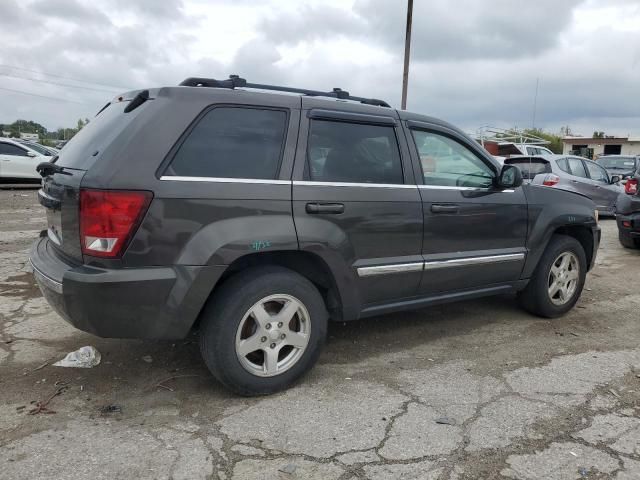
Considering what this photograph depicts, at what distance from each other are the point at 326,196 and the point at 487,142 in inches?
696

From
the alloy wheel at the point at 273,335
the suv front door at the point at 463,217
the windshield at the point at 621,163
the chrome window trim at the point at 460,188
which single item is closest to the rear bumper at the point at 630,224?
the suv front door at the point at 463,217

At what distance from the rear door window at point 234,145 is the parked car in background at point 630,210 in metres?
6.70

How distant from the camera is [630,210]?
788 cm

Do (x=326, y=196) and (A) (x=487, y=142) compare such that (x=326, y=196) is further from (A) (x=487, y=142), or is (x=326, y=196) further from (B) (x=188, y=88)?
(A) (x=487, y=142)

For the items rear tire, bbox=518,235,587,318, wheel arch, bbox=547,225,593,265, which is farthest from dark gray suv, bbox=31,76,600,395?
wheel arch, bbox=547,225,593,265

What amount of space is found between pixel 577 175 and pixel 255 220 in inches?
433

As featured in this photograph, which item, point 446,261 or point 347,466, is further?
point 446,261

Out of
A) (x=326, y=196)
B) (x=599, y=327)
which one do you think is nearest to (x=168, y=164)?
(x=326, y=196)

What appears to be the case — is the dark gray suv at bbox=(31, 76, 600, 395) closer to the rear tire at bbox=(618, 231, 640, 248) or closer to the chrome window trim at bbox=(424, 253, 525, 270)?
the chrome window trim at bbox=(424, 253, 525, 270)

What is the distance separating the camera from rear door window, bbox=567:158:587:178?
39.3ft

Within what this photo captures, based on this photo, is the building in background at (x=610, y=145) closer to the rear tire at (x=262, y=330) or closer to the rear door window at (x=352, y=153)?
the rear door window at (x=352, y=153)

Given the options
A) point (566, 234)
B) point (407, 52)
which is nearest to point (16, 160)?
point (407, 52)

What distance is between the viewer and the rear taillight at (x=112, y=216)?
2.71 meters

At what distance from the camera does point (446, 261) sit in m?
3.92
